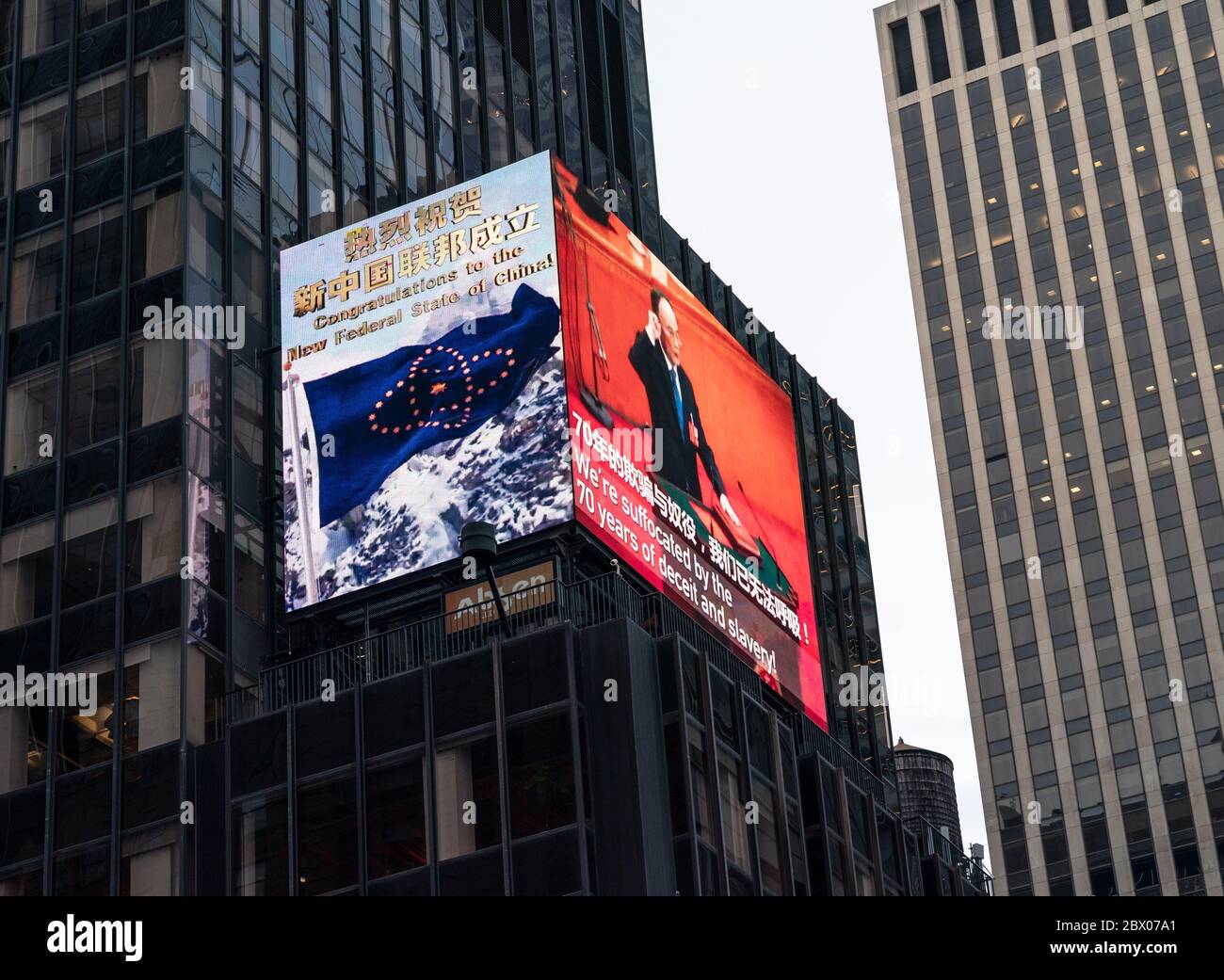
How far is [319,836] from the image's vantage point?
39281 mm

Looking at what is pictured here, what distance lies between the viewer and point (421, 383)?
148 feet

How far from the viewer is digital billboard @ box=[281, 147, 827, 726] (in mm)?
43312

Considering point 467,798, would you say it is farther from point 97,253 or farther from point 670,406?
point 97,253

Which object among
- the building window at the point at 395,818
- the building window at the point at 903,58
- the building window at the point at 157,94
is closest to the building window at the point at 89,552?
the building window at the point at 395,818

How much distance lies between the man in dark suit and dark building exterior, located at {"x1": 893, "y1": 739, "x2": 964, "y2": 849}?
117 meters

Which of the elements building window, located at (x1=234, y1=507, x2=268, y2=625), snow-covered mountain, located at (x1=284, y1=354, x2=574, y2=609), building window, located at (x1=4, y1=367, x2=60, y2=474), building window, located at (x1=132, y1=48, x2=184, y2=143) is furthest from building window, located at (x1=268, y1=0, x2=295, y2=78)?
building window, located at (x1=234, y1=507, x2=268, y2=625)

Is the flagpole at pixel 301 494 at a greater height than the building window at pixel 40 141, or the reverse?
the building window at pixel 40 141

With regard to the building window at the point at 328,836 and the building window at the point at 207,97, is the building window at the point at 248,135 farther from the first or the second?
the building window at the point at 328,836

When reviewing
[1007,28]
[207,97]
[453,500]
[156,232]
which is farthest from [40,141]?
[1007,28]

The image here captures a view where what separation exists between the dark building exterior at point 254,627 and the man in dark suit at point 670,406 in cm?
482

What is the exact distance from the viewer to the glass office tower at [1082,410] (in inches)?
6024

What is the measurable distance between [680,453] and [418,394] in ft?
22.5
